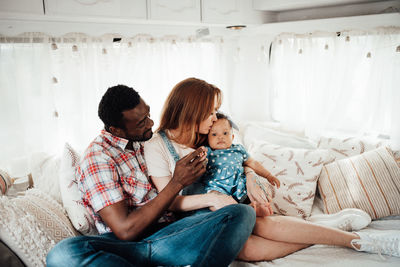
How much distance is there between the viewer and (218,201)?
162 cm

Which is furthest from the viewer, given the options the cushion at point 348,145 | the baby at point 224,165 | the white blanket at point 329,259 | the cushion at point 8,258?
the cushion at point 348,145

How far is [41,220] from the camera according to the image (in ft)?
4.89

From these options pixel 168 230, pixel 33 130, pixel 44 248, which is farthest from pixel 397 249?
pixel 33 130

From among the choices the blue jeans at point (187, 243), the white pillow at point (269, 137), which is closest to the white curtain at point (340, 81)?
the white pillow at point (269, 137)

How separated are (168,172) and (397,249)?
1117mm

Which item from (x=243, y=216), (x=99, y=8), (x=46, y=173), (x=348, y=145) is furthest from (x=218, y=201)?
(x=99, y=8)

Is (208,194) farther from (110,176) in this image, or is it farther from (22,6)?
(22,6)

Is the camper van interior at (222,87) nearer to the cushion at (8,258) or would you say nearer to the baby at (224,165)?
the cushion at (8,258)

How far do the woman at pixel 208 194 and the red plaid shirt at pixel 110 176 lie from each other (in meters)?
0.07

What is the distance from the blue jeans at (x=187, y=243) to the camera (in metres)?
1.35

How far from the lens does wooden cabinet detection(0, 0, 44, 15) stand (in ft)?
5.04

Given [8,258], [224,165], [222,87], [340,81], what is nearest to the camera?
[8,258]

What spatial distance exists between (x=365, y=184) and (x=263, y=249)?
776mm

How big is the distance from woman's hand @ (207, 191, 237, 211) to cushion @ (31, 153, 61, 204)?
2.66 feet
